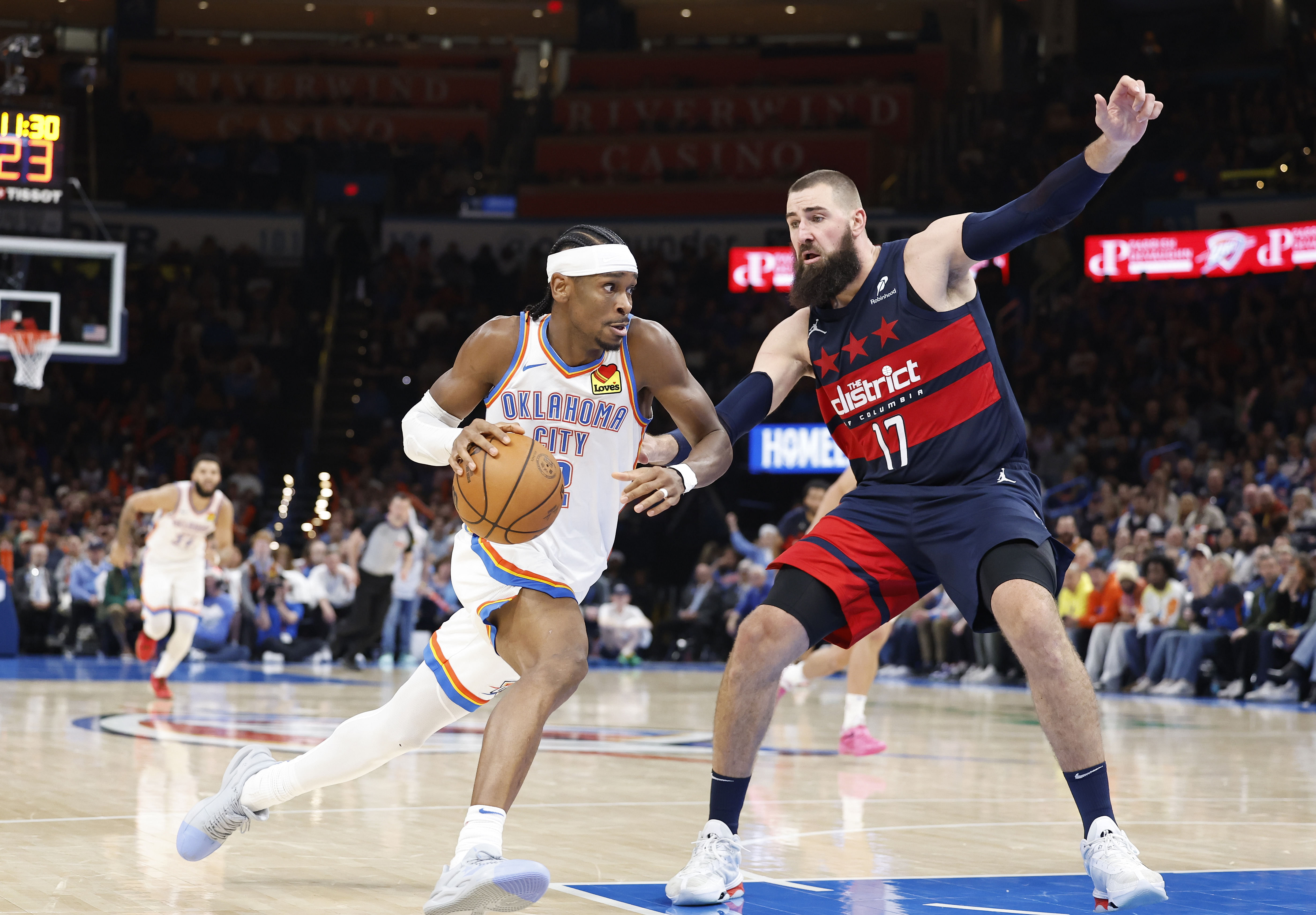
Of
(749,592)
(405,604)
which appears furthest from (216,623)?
(749,592)

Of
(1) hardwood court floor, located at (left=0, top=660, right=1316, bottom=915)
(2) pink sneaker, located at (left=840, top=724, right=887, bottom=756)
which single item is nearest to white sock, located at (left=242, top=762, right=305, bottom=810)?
(1) hardwood court floor, located at (left=0, top=660, right=1316, bottom=915)

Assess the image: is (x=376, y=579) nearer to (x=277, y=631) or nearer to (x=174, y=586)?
(x=277, y=631)

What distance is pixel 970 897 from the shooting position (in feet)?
15.5

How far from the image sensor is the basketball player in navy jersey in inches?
177

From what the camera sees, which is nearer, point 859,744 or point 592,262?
point 592,262

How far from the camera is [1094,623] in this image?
52.7 feet

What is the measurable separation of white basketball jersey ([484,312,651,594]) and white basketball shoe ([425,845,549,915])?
1.05 meters

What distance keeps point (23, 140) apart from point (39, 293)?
163cm

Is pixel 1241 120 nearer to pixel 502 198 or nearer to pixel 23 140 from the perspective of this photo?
pixel 502 198

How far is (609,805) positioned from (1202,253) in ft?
62.4

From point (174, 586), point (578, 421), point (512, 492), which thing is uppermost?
point (578, 421)

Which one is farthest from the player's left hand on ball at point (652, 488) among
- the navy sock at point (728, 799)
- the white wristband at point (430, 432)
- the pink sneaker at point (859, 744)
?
the pink sneaker at point (859, 744)

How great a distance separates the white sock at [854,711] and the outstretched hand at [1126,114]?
5.25m

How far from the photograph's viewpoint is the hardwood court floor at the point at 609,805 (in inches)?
193
